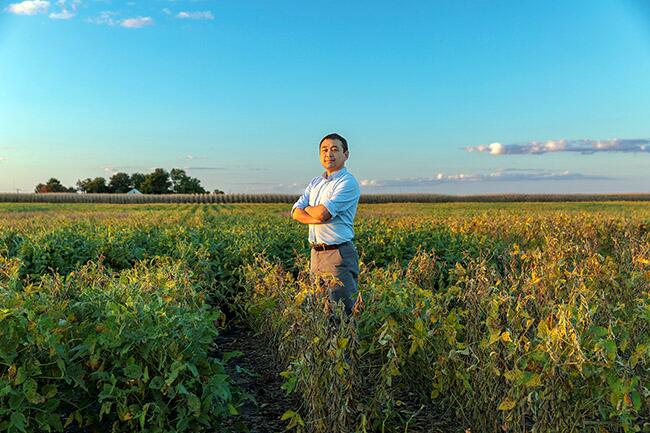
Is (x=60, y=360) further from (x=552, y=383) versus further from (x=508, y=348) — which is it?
(x=552, y=383)

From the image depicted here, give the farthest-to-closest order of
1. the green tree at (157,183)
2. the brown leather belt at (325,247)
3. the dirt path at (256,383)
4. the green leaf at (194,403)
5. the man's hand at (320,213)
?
1. the green tree at (157,183)
2. the brown leather belt at (325,247)
3. the man's hand at (320,213)
4. the dirt path at (256,383)
5. the green leaf at (194,403)

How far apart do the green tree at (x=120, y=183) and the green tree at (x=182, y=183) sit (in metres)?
7.73

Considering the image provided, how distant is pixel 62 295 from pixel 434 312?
316 cm

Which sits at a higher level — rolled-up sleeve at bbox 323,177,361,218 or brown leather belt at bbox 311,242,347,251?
rolled-up sleeve at bbox 323,177,361,218

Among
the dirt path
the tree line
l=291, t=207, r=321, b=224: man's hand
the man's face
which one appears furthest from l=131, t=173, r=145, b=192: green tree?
the man's face

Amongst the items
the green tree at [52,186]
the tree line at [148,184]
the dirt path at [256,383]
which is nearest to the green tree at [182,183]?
the tree line at [148,184]

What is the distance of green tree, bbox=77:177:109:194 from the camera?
4033 inches

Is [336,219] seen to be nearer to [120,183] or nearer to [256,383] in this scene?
[256,383]

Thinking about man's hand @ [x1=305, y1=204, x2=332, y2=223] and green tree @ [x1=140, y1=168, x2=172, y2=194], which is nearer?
man's hand @ [x1=305, y1=204, x2=332, y2=223]

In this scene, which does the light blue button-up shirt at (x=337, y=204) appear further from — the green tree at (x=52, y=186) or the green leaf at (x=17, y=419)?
the green tree at (x=52, y=186)

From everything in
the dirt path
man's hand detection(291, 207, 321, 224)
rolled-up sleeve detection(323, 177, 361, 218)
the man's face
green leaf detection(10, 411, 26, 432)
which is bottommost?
the dirt path

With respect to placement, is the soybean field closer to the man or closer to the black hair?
the man

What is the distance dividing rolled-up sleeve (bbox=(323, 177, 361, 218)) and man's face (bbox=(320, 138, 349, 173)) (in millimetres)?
206

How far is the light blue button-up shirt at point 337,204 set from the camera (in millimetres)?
5352
